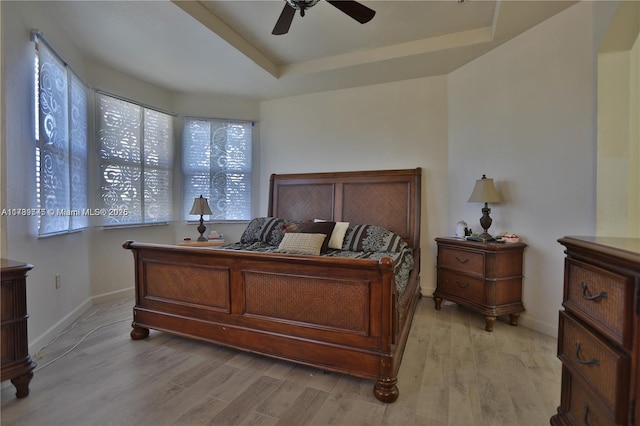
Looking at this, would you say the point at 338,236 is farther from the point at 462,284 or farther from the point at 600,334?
the point at 600,334

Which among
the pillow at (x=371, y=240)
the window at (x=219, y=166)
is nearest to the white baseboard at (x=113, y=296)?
the window at (x=219, y=166)

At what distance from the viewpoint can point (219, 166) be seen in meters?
4.39

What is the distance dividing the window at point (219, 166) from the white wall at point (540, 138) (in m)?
3.05

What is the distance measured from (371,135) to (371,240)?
4.95 ft

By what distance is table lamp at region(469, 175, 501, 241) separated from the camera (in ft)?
9.44

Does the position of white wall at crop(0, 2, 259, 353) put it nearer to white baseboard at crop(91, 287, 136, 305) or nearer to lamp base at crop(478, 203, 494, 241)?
white baseboard at crop(91, 287, 136, 305)

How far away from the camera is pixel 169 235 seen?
420 centimetres

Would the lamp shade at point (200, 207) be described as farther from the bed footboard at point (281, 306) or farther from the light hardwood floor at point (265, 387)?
the light hardwood floor at point (265, 387)

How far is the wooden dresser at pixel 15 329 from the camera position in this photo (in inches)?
65.1

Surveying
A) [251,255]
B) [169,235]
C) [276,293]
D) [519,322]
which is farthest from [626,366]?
[169,235]

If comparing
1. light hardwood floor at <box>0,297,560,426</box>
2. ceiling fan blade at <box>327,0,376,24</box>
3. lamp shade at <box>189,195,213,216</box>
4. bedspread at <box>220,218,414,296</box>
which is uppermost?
ceiling fan blade at <box>327,0,376,24</box>

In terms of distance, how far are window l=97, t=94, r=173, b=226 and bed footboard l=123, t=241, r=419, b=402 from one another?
1.38 metres

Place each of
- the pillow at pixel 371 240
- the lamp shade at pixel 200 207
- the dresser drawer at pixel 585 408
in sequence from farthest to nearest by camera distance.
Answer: the lamp shade at pixel 200 207 < the pillow at pixel 371 240 < the dresser drawer at pixel 585 408

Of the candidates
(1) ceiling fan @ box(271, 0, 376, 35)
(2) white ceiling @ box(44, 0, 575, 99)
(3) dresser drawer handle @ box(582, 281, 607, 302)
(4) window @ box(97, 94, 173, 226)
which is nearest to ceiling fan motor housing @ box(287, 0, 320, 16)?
(1) ceiling fan @ box(271, 0, 376, 35)
